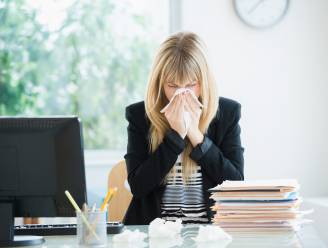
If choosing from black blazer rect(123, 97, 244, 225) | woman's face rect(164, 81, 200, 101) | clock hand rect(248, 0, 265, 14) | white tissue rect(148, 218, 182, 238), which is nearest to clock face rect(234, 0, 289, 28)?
clock hand rect(248, 0, 265, 14)

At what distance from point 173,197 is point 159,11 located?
5.75ft

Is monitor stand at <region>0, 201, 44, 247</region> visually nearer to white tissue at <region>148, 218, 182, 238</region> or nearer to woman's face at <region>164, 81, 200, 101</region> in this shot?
white tissue at <region>148, 218, 182, 238</region>

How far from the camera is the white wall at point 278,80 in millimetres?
3656

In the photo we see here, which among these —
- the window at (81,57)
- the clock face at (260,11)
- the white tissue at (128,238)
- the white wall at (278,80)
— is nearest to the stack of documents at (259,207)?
the white tissue at (128,238)

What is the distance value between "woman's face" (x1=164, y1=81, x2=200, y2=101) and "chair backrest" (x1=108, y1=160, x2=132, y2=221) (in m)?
0.53

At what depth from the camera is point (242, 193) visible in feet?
6.27

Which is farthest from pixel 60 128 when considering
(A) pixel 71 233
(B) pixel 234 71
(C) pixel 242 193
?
(B) pixel 234 71

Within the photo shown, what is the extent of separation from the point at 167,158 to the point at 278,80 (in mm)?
1545

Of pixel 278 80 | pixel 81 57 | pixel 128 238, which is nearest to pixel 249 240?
pixel 128 238

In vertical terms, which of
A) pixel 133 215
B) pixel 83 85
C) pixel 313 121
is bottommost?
pixel 133 215

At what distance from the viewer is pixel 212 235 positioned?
175cm

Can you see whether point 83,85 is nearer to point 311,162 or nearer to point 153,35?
point 153,35

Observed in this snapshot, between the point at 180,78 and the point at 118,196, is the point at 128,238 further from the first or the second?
the point at 118,196

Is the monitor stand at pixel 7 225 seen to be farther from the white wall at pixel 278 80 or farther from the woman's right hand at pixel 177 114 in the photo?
the white wall at pixel 278 80
